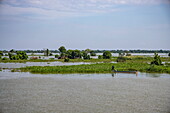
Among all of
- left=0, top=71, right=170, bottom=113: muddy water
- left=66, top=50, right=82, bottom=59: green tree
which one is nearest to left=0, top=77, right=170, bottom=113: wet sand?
left=0, top=71, right=170, bottom=113: muddy water

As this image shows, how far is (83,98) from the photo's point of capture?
17.7 meters

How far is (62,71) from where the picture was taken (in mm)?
33438

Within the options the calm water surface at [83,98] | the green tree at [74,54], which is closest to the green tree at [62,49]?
the green tree at [74,54]

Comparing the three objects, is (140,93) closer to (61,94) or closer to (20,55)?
(61,94)

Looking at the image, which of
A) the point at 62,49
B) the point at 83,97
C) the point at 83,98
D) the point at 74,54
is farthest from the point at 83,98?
the point at 62,49

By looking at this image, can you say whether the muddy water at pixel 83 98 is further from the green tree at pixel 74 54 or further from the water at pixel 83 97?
the green tree at pixel 74 54

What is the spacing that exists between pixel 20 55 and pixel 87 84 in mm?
41846

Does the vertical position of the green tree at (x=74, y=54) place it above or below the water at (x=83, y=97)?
above

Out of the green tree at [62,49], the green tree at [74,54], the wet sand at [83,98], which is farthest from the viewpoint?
the green tree at [62,49]

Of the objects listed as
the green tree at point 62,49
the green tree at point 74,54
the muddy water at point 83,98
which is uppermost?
the green tree at point 62,49

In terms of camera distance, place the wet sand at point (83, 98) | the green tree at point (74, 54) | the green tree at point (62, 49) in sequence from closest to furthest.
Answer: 1. the wet sand at point (83, 98)
2. the green tree at point (74, 54)
3. the green tree at point (62, 49)

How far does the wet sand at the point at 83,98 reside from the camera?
1506 centimetres

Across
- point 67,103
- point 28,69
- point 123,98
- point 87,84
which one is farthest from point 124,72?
point 67,103

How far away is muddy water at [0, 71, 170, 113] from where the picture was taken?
1506cm
